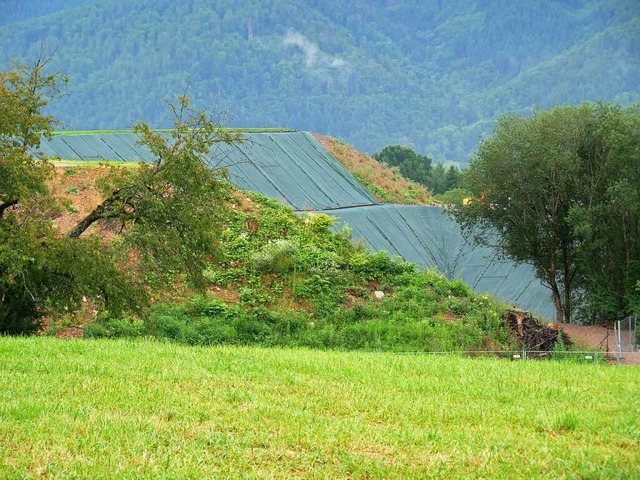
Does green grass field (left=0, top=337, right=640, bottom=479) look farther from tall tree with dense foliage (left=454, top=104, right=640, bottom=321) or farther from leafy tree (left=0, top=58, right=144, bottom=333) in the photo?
tall tree with dense foliage (left=454, top=104, right=640, bottom=321)

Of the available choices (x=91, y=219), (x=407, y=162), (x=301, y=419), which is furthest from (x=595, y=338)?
(x=407, y=162)

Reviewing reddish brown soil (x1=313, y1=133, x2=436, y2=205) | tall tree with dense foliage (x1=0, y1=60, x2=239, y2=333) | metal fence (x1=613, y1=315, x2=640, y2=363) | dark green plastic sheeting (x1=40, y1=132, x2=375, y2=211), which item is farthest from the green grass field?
reddish brown soil (x1=313, y1=133, x2=436, y2=205)

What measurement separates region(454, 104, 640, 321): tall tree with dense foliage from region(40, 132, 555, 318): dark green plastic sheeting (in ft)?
19.2

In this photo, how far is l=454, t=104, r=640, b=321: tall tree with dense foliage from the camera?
3206 centimetres

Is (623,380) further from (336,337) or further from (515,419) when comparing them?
(336,337)

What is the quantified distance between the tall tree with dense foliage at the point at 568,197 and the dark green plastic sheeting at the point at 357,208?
231 inches

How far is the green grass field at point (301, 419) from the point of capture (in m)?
7.30

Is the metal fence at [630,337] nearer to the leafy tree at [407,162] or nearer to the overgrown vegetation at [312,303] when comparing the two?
the overgrown vegetation at [312,303]

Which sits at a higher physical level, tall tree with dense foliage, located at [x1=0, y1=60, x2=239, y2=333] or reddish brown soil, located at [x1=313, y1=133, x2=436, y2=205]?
reddish brown soil, located at [x1=313, y1=133, x2=436, y2=205]

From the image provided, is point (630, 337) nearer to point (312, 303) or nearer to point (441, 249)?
point (312, 303)

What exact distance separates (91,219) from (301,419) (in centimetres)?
1305

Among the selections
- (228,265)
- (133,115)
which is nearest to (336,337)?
(228,265)

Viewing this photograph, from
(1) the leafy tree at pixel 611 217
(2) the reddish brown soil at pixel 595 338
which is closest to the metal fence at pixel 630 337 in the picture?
(2) the reddish brown soil at pixel 595 338

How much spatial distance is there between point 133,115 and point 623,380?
19486cm
